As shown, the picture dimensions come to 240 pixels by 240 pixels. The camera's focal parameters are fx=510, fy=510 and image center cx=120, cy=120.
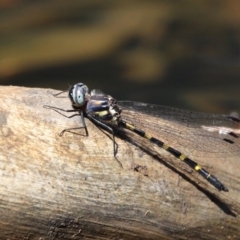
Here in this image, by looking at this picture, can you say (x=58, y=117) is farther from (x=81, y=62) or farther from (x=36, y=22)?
(x=36, y=22)

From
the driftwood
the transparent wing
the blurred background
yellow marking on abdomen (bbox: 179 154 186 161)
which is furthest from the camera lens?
the blurred background

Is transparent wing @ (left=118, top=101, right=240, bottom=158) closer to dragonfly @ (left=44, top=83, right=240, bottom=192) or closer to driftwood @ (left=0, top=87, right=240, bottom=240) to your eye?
dragonfly @ (left=44, top=83, right=240, bottom=192)

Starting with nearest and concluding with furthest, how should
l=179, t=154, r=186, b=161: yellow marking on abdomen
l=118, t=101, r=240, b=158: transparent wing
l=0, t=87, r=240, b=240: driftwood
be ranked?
l=0, t=87, r=240, b=240: driftwood
l=179, t=154, r=186, b=161: yellow marking on abdomen
l=118, t=101, r=240, b=158: transparent wing

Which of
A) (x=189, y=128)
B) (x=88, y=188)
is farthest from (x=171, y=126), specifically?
(x=88, y=188)

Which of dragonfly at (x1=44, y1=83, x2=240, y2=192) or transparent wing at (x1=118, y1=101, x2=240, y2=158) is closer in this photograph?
dragonfly at (x1=44, y1=83, x2=240, y2=192)

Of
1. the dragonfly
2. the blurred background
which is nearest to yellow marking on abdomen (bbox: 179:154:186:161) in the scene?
the dragonfly

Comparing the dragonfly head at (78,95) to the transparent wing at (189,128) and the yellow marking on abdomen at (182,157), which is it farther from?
the yellow marking on abdomen at (182,157)

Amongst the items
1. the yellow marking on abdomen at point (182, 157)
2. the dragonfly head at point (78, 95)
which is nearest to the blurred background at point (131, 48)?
the dragonfly head at point (78, 95)
